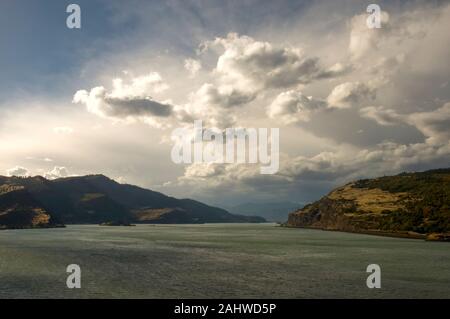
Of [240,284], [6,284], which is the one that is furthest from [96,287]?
[240,284]

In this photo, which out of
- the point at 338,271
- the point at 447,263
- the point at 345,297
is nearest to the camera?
the point at 345,297

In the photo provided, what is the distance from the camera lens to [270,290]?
231ft
